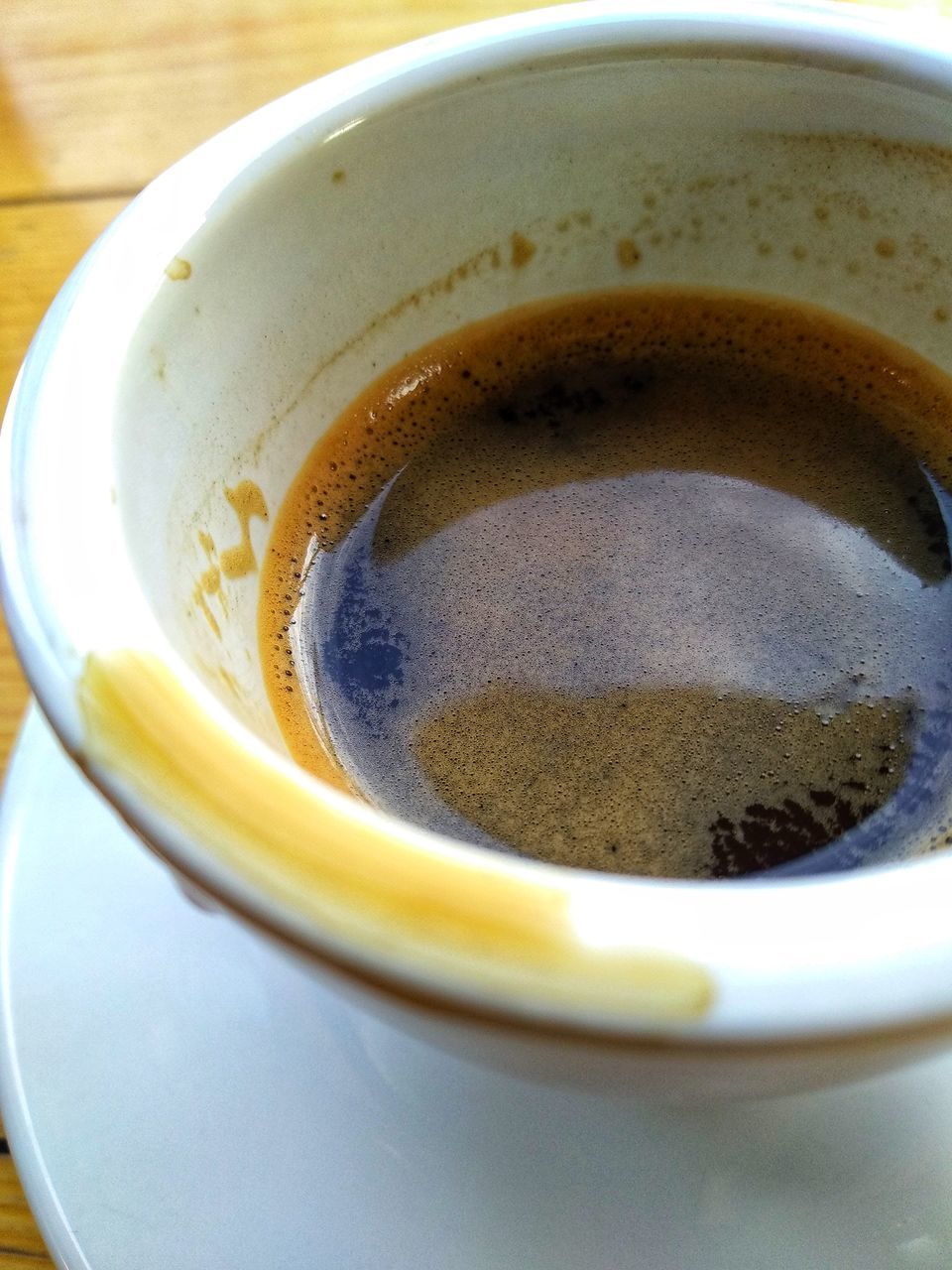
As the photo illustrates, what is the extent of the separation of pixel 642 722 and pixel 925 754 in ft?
0.77

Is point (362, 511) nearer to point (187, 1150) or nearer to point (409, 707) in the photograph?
point (409, 707)

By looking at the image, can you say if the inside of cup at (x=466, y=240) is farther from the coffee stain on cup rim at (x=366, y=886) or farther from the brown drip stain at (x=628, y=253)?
the coffee stain on cup rim at (x=366, y=886)

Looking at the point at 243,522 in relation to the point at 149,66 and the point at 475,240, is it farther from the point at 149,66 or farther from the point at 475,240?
the point at 149,66

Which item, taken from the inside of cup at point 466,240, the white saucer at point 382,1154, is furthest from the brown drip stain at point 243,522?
the white saucer at point 382,1154

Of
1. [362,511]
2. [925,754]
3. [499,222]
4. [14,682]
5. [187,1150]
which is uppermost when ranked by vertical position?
[499,222]

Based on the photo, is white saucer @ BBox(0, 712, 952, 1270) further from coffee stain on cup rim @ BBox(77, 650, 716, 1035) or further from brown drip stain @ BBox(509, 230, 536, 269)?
brown drip stain @ BBox(509, 230, 536, 269)

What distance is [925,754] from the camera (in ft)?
3.01

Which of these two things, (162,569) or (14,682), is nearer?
(162,569)

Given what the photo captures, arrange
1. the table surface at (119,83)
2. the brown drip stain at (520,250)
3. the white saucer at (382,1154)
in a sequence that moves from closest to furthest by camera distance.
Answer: the white saucer at (382,1154) < the brown drip stain at (520,250) < the table surface at (119,83)

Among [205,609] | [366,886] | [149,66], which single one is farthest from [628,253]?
[366,886]

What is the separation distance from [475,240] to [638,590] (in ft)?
1.10

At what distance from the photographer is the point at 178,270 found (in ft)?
2.20

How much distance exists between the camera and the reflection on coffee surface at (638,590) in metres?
0.87

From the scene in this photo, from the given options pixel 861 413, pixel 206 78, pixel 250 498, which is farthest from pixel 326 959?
pixel 206 78
